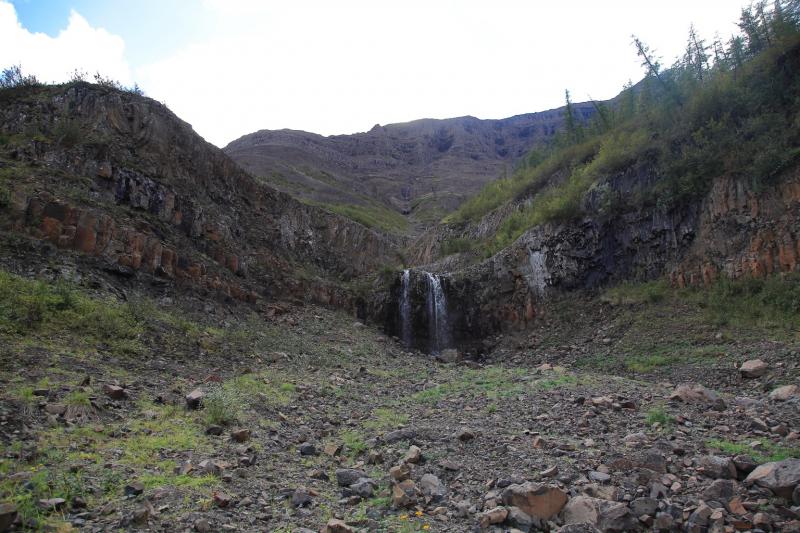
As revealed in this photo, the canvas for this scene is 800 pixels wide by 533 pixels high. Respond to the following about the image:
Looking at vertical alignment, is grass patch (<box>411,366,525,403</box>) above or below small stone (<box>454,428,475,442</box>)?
below

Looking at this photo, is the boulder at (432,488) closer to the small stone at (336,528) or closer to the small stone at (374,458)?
the small stone at (374,458)

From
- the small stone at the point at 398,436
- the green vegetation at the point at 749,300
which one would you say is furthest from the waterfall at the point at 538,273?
the small stone at the point at 398,436

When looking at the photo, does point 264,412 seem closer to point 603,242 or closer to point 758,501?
point 758,501

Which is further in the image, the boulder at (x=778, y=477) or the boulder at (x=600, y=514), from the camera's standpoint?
the boulder at (x=778, y=477)

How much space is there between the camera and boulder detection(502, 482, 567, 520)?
4.77 metres

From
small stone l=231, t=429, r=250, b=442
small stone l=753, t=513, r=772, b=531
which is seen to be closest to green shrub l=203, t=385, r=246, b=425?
small stone l=231, t=429, r=250, b=442

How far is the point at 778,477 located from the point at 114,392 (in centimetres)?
1037

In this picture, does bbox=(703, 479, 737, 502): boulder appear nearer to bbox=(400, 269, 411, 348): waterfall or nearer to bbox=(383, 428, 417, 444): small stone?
bbox=(383, 428, 417, 444): small stone

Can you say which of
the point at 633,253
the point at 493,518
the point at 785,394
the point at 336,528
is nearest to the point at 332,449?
the point at 336,528

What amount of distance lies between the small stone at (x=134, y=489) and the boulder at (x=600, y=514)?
4.82 meters

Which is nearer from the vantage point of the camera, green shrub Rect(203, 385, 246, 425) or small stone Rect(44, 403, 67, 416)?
small stone Rect(44, 403, 67, 416)

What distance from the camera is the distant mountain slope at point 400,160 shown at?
8574cm

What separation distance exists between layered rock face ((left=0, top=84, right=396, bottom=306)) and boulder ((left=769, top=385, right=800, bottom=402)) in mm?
20717

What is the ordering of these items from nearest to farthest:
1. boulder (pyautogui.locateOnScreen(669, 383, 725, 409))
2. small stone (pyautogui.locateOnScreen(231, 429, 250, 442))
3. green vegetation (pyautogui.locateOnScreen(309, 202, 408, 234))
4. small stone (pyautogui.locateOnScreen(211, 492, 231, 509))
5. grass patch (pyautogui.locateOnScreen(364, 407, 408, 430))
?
small stone (pyautogui.locateOnScreen(211, 492, 231, 509)) → small stone (pyautogui.locateOnScreen(231, 429, 250, 442)) → grass patch (pyautogui.locateOnScreen(364, 407, 408, 430)) → boulder (pyautogui.locateOnScreen(669, 383, 725, 409)) → green vegetation (pyautogui.locateOnScreen(309, 202, 408, 234))
